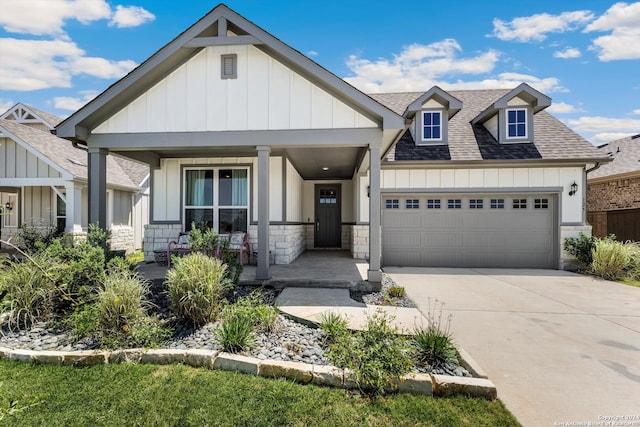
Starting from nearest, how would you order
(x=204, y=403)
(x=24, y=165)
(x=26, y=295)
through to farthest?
(x=204, y=403)
(x=26, y=295)
(x=24, y=165)

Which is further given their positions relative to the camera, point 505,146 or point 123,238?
point 123,238

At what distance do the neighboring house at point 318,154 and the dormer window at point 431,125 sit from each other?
0.03 m

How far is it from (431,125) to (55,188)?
1252 centimetres

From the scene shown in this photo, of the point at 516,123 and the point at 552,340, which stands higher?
the point at 516,123

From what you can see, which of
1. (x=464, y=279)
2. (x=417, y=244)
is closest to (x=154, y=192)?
(x=417, y=244)

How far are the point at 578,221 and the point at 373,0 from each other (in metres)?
8.77

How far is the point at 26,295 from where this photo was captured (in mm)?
3938

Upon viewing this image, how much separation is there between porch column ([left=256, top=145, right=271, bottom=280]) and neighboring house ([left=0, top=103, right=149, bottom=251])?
525 cm

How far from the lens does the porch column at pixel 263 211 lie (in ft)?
18.9

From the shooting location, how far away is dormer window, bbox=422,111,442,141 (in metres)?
9.73

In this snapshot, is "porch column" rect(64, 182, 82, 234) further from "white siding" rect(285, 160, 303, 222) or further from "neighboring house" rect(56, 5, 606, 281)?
"white siding" rect(285, 160, 303, 222)

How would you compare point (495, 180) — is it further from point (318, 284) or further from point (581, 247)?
point (318, 284)

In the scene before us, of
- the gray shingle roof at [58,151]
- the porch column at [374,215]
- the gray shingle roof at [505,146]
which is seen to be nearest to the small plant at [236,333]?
the porch column at [374,215]

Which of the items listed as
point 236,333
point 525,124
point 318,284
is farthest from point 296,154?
point 525,124
